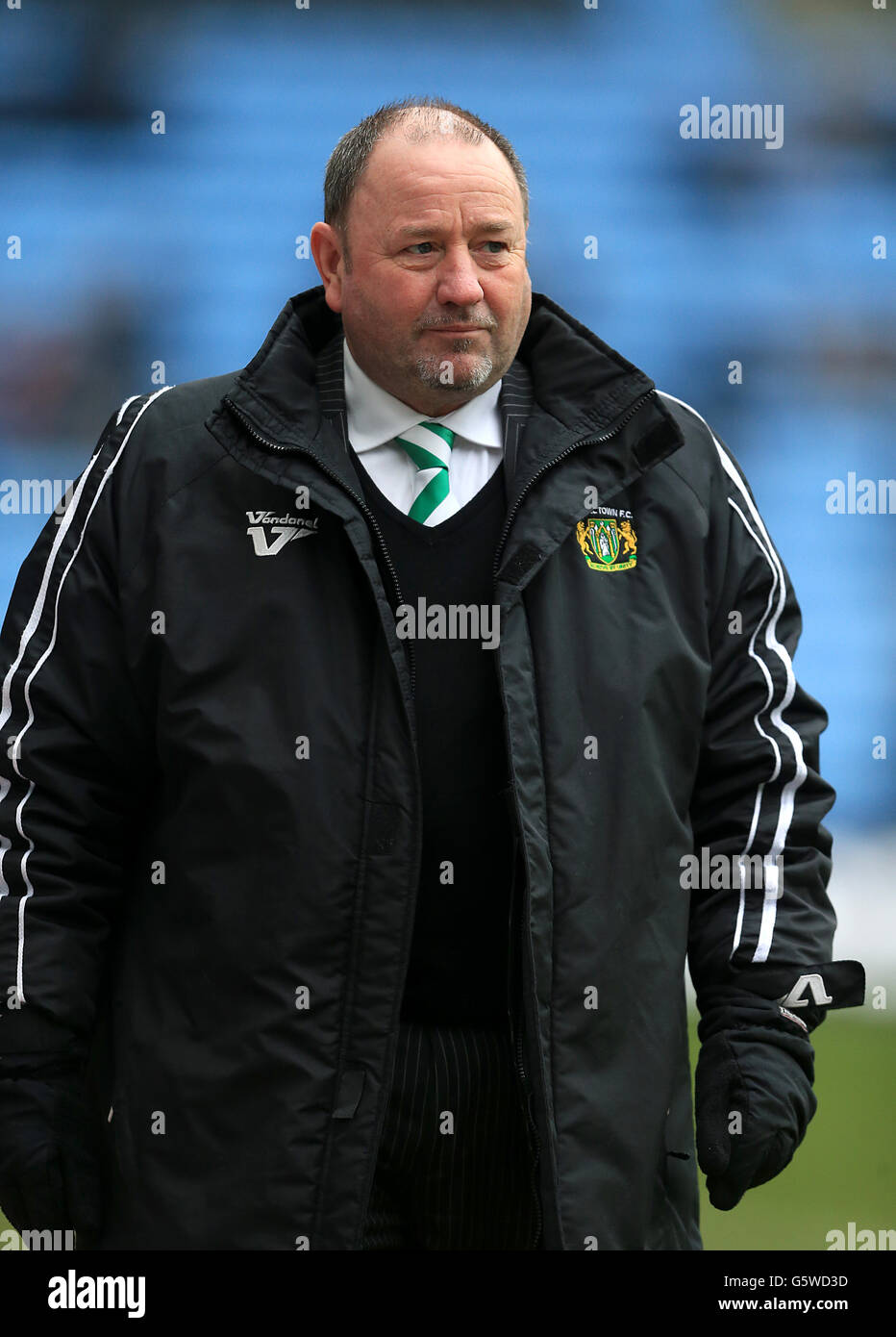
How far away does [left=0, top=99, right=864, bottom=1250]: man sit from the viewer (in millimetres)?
1608

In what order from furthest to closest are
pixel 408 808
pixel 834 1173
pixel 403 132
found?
pixel 834 1173, pixel 403 132, pixel 408 808

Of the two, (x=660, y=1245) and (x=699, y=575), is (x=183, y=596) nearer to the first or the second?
(x=699, y=575)

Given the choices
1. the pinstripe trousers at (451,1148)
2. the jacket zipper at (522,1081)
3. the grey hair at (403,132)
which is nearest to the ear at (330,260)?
the grey hair at (403,132)

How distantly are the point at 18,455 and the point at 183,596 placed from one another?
1.76 m

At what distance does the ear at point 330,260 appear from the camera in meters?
1.87

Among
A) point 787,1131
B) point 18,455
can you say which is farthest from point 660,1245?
point 18,455

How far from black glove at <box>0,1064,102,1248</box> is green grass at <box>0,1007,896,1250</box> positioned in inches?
52.2

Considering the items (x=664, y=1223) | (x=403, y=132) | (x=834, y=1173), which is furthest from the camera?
(x=834, y=1173)

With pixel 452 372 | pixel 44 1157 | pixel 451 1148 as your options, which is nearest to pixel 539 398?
pixel 452 372

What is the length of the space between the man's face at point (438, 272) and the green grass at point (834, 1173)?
1693 millimetres

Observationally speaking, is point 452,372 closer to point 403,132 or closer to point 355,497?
point 355,497

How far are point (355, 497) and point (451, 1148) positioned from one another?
0.66m

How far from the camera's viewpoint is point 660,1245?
1.70 meters

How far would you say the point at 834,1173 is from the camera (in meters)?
3.03
